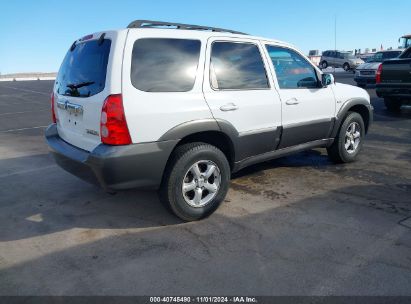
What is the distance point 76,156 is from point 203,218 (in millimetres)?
1419

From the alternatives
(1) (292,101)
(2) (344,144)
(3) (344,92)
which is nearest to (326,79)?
(3) (344,92)

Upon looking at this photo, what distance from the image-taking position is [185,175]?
347cm

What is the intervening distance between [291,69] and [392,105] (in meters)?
7.26

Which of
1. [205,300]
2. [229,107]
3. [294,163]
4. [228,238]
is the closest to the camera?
[205,300]

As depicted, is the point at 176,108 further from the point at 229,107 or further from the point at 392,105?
the point at 392,105

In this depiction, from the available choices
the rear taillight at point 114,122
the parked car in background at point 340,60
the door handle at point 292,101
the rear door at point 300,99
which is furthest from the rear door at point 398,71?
the parked car in background at point 340,60

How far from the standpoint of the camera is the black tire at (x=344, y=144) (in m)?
5.23

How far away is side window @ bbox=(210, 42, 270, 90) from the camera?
3688mm

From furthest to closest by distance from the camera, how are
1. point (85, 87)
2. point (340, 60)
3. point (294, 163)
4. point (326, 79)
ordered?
point (340, 60)
point (294, 163)
point (326, 79)
point (85, 87)

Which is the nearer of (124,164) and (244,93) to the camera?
(124,164)

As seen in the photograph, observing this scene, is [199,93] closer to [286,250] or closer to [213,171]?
[213,171]

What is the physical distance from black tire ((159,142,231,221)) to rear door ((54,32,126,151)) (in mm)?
740

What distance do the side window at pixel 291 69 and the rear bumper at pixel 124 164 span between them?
1.79 metres

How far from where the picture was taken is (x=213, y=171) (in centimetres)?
373
